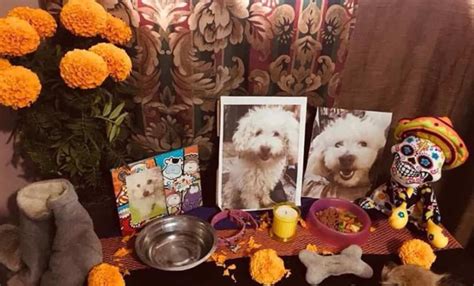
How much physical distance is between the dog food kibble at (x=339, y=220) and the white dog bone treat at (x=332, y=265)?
0.32ft

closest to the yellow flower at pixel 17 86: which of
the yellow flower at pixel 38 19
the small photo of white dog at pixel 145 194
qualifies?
the yellow flower at pixel 38 19

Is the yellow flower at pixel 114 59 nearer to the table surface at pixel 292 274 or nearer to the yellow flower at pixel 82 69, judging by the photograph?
the yellow flower at pixel 82 69

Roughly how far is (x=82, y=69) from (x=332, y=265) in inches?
28.2

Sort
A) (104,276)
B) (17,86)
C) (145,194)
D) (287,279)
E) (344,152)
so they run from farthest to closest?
1. (344,152)
2. (145,194)
3. (287,279)
4. (104,276)
5. (17,86)

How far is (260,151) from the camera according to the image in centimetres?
118

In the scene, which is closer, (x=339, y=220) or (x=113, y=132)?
(x=113, y=132)

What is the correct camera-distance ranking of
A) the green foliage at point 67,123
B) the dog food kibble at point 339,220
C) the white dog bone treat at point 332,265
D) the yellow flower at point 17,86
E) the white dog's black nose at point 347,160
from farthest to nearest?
the white dog's black nose at point 347,160 → the dog food kibble at point 339,220 → the white dog bone treat at point 332,265 → the green foliage at point 67,123 → the yellow flower at point 17,86

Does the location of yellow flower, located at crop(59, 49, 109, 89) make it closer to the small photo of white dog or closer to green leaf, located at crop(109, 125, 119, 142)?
green leaf, located at crop(109, 125, 119, 142)

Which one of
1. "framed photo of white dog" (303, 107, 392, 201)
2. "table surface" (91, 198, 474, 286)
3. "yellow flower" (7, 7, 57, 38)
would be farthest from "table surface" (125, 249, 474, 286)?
"yellow flower" (7, 7, 57, 38)

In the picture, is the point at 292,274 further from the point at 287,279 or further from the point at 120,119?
the point at 120,119

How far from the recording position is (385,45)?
1146 millimetres

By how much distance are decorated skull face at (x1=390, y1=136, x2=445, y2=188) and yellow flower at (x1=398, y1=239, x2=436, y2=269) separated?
0.53 ft

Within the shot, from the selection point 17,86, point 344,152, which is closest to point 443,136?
point 344,152

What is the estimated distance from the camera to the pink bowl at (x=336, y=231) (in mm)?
1097
